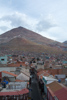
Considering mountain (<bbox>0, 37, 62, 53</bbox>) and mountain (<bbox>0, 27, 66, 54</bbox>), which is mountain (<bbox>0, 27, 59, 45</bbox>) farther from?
mountain (<bbox>0, 37, 62, 53</bbox>)

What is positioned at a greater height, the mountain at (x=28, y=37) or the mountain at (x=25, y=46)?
the mountain at (x=28, y=37)

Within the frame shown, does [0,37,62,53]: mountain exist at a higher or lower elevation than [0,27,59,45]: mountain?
lower

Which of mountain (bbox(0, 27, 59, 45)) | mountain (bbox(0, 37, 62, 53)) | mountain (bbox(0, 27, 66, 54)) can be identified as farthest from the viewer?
mountain (bbox(0, 27, 59, 45))

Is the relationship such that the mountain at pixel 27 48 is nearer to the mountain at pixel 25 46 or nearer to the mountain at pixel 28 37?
the mountain at pixel 25 46

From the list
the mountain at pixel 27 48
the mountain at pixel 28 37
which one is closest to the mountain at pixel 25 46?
the mountain at pixel 27 48

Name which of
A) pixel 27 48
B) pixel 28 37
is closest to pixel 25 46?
pixel 27 48

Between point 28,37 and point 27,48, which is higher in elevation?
point 28,37

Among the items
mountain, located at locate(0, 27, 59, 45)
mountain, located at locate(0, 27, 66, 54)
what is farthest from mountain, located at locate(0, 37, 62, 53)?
mountain, located at locate(0, 27, 59, 45)

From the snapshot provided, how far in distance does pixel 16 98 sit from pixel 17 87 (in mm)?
2993

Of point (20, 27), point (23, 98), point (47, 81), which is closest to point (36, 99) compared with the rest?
point (47, 81)

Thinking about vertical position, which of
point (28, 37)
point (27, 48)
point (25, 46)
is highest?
point (28, 37)

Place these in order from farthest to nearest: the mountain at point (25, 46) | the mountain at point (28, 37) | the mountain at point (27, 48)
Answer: the mountain at point (28, 37), the mountain at point (25, 46), the mountain at point (27, 48)

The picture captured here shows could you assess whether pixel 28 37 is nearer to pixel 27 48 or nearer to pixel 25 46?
pixel 25 46

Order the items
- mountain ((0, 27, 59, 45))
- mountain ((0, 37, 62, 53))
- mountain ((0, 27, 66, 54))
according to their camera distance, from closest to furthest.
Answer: mountain ((0, 37, 62, 53)), mountain ((0, 27, 66, 54)), mountain ((0, 27, 59, 45))
